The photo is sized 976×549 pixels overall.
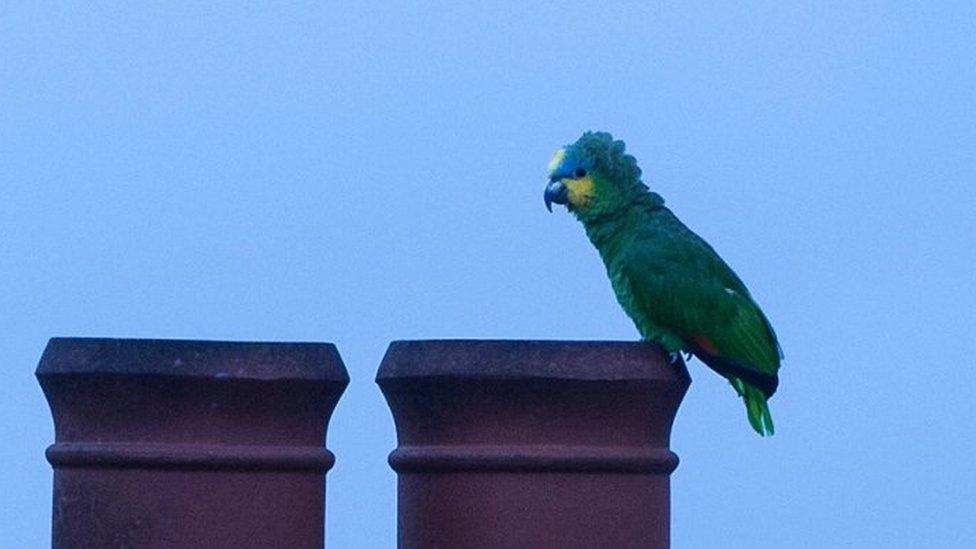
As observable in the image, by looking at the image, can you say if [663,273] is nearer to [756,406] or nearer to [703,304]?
[703,304]

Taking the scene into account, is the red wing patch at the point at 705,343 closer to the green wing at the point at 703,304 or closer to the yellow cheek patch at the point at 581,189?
the green wing at the point at 703,304

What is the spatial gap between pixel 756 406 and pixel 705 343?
0.35m

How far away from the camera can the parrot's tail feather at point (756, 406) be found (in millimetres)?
6203

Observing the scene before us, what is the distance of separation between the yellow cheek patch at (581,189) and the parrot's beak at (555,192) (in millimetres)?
16

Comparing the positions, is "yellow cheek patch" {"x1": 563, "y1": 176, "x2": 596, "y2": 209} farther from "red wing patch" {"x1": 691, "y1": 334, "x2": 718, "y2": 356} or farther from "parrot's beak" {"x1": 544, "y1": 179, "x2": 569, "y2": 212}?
"red wing patch" {"x1": 691, "y1": 334, "x2": 718, "y2": 356}

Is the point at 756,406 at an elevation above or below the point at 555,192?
below

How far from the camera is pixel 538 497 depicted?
16.0 ft

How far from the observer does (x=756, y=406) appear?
6223 mm

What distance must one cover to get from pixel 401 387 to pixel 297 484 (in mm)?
457

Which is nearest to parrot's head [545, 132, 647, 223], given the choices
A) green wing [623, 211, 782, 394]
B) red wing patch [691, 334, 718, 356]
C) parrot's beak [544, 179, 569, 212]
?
parrot's beak [544, 179, 569, 212]

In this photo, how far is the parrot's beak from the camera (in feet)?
21.2

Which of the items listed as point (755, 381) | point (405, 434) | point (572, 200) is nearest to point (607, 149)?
point (572, 200)

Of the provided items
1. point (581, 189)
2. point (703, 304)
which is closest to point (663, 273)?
point (703, 304)

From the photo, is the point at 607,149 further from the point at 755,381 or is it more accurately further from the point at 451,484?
the point at 451,484
